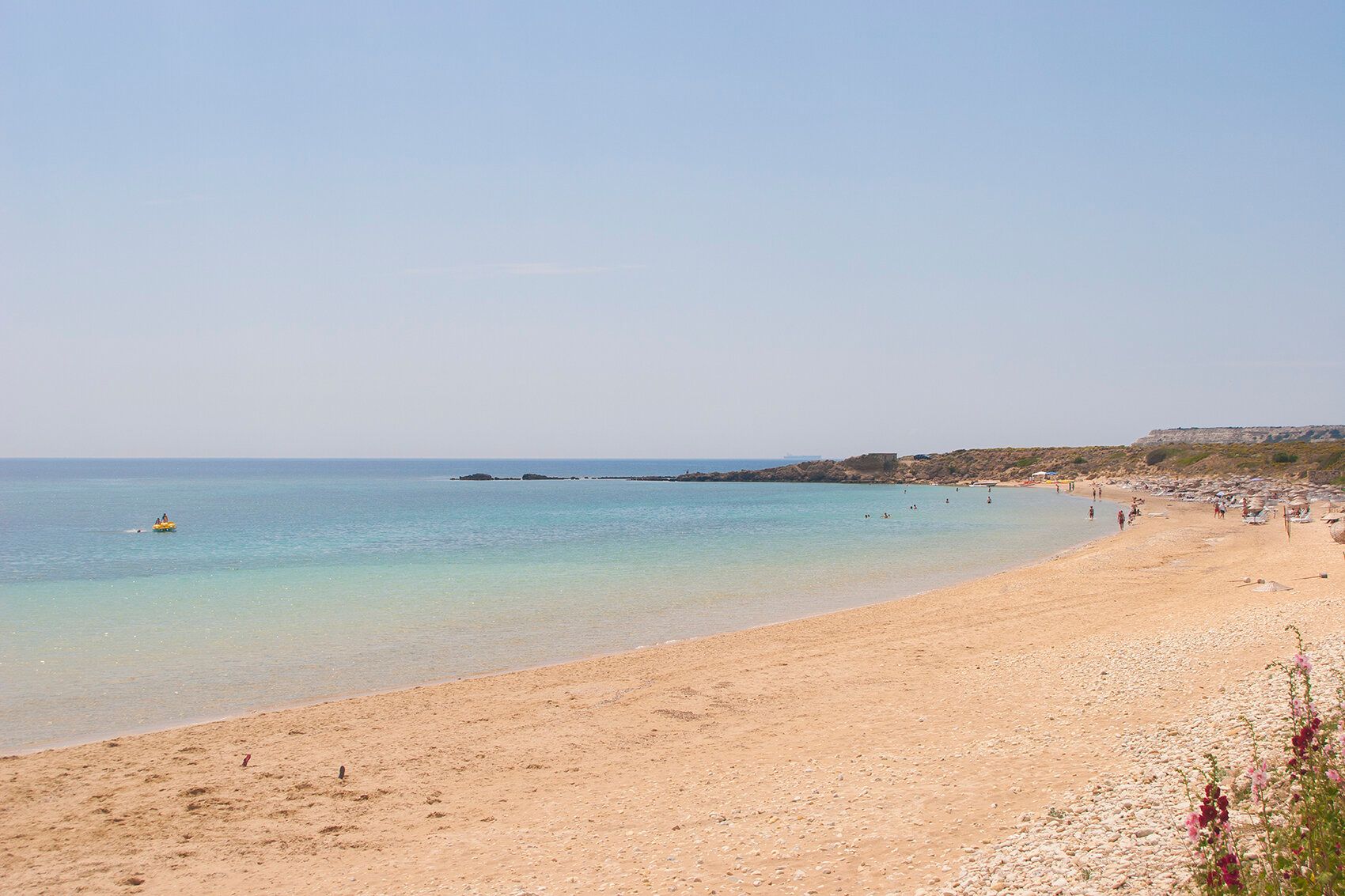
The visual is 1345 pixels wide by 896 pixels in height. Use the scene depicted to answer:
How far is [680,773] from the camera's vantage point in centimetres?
1012

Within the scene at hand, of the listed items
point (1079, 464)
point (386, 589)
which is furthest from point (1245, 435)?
point (386, 589)

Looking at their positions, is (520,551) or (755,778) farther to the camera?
(520,551)

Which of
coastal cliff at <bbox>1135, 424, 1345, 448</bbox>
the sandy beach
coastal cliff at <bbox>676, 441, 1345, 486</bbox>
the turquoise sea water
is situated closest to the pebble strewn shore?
the sandy beach

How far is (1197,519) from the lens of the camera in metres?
48.1

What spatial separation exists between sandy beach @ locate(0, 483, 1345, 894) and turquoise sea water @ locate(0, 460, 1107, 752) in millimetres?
2586

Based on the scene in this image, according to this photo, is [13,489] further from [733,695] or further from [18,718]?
[733,695]

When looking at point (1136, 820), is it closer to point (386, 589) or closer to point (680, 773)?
point (680, 773)

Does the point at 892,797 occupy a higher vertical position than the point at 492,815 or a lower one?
higher

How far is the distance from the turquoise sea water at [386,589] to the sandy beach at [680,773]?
2.59m

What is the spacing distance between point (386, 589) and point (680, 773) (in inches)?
774

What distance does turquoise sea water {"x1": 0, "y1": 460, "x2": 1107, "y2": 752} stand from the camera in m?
16.1

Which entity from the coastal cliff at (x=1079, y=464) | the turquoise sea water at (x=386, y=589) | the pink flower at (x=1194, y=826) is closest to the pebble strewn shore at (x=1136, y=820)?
the pink flower at (x=1194, y=826)

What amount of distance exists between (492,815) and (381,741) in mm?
3675

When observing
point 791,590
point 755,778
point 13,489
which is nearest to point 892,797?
point 755,778
